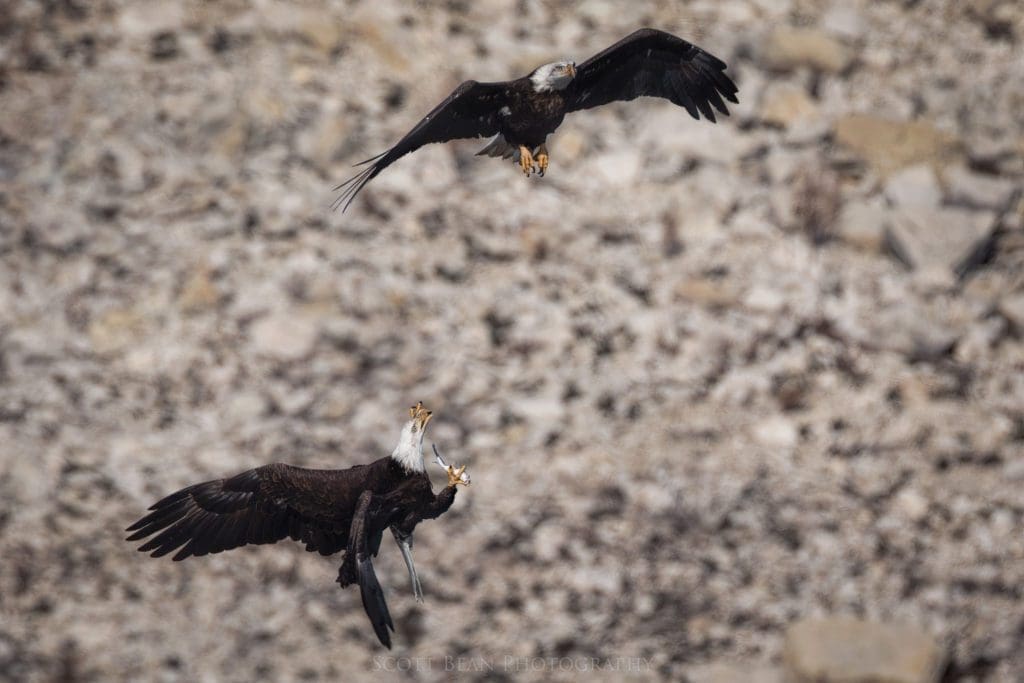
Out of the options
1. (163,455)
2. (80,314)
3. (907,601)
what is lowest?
(907,601)

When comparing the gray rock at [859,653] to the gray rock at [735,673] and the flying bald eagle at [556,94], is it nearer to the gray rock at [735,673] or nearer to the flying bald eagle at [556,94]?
the gray rock at [735,673]

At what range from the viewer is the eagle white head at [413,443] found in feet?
25.0

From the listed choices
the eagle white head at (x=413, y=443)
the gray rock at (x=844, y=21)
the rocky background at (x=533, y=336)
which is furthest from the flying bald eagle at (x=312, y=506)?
the gray rock at (x=844, y=21)

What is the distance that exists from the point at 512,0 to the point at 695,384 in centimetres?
516

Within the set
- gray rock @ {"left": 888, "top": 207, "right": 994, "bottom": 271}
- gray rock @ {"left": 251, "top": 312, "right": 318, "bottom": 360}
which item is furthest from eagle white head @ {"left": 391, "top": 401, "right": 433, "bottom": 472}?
gray rock @ {"left": 888, "top": 207, "right": 994, "bottom": 271}

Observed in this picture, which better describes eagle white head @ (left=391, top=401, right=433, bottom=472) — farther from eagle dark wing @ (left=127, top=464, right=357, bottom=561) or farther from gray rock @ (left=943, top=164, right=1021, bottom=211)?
gray rock @ (left=943, top=164, right=1021, bottom=211)

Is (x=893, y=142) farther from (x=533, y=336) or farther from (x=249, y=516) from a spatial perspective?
(x=249, y=516)

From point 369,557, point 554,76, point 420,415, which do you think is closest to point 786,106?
point 554,76

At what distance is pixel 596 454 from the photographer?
12336mm

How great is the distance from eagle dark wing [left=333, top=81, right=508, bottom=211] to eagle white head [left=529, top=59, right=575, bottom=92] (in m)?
0.26

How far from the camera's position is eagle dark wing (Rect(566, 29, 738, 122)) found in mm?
9359

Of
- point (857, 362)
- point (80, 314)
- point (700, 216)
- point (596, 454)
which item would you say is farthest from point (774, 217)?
point (80, 314)

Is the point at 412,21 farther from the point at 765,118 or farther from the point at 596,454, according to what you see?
the point at 596,454

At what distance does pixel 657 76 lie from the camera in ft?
31.7
